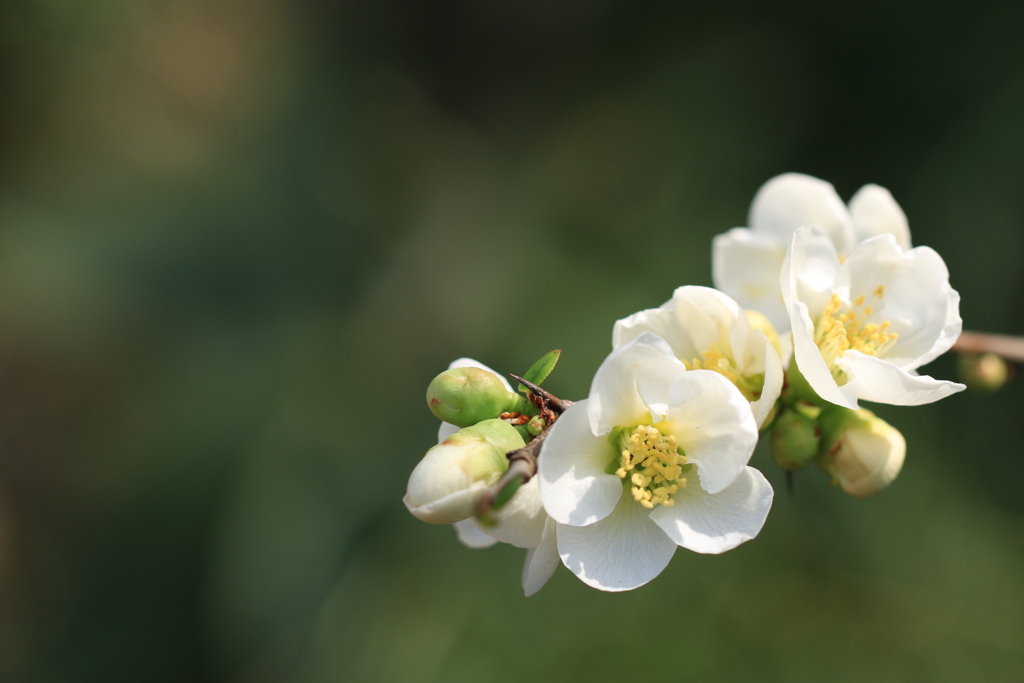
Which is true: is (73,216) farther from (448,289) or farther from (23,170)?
(448,289)

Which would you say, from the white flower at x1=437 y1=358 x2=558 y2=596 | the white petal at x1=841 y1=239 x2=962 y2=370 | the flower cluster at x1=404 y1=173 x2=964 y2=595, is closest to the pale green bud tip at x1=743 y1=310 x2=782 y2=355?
the flower cluster at x1=404 y1=173 x2=964 y2=595

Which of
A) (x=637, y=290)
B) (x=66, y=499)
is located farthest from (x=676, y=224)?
(x=66, y=499)

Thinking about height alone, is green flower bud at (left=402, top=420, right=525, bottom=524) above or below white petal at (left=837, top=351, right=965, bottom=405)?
below

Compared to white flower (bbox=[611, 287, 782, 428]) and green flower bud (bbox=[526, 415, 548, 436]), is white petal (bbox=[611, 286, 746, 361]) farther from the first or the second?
green flower bud (bbox=[526, 415, 548, 436])

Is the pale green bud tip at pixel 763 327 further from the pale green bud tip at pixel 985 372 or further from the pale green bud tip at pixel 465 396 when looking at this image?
the pale green bud tip at pixel 985 372

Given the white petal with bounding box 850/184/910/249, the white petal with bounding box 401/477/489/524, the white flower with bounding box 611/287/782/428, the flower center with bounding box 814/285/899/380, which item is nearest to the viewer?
the white petal with bounding box 401/477/489/524

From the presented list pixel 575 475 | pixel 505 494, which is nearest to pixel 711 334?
pixel 575 475

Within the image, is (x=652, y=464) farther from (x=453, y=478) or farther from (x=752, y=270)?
(x=752, y=270)
